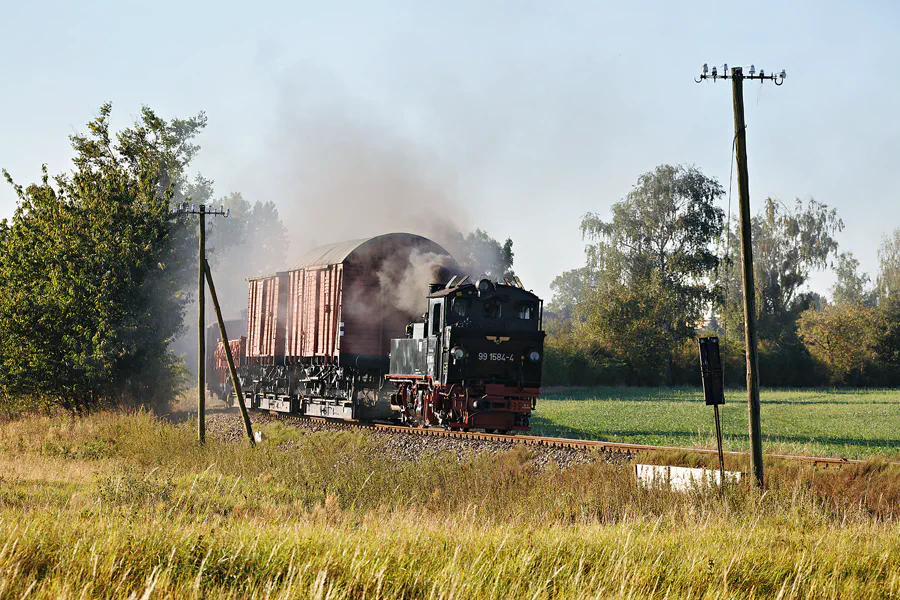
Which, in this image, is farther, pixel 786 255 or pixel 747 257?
pixel 786 255

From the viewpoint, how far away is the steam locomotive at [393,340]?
20141 mm

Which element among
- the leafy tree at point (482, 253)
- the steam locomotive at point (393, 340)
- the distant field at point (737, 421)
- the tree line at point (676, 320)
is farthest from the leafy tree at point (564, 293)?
the steam locomotive at point (393, 340)

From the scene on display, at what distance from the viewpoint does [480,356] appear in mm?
20062

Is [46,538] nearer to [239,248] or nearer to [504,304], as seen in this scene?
[504,304]

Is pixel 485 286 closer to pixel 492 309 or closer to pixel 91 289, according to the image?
pixel 492 309

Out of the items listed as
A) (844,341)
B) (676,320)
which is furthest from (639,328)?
(844,341)

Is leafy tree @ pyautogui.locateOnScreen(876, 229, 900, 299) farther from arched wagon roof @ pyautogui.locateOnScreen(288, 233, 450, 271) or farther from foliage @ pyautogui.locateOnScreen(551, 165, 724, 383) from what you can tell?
arched wagon roof @ pyautogui.locateOnScreen(288, 233, 450, 271)

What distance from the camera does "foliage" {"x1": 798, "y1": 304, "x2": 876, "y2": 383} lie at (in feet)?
197

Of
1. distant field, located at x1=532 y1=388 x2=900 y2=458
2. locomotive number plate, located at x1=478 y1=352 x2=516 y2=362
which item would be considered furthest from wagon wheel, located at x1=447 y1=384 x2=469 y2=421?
distant field, located at x1=532 y1=388 x2=900 y2=458

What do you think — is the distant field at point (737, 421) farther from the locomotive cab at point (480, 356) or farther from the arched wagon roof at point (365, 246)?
the arched wagon roof at point (365, 246)

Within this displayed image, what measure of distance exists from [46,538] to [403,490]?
7.63 meters

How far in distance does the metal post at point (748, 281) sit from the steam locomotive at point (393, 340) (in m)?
7.29

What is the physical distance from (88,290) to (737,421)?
23.9m

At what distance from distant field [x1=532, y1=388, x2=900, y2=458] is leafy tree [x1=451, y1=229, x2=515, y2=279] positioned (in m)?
5.26
